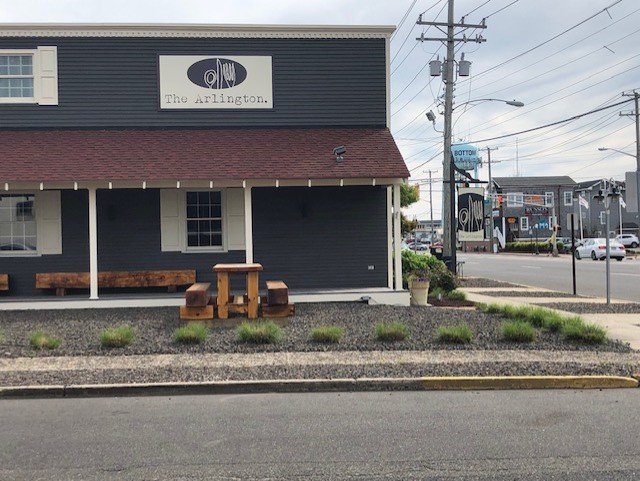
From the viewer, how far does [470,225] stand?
17203 mm

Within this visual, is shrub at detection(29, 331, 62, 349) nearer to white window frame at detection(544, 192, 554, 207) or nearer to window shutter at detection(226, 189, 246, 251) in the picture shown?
window shutter at detection(226, 189, 246, 251)

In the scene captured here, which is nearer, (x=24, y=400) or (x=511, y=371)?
(x=24, y=400)

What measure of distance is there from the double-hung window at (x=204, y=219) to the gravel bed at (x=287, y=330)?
2153mm

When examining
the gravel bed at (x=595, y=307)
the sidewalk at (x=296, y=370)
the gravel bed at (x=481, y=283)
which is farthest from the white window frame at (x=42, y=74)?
the gravel bed at (x=481, y=283)

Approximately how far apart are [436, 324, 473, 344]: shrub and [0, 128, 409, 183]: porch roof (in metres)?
4.48

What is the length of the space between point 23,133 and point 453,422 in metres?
12.5

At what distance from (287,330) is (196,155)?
5.15 m

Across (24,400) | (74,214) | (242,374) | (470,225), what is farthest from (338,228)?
(24,400)

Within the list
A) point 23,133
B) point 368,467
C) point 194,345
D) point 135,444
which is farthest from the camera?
point 23,133

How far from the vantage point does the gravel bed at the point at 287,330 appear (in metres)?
9.27

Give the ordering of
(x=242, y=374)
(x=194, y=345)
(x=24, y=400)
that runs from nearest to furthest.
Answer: (x=24, y=400) < (x=242, y=374) < (x=194, y=345)

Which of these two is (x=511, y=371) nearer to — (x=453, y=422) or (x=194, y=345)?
(x=453, y=422)

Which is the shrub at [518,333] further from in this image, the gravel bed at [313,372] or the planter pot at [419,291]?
the planter pot at [419,291]

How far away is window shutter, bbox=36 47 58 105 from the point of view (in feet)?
47.5
